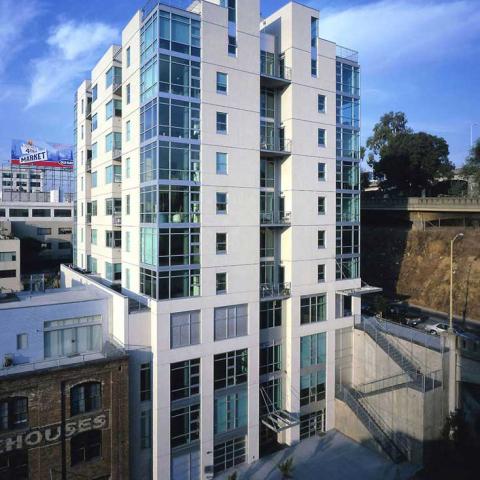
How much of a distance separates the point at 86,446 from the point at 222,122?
20107 millimetres

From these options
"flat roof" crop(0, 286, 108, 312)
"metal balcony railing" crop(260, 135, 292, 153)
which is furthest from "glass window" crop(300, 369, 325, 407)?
"metal balcony railing" crop(260, 135, 292, 153)

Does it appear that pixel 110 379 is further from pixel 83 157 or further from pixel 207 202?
pixel 83 157

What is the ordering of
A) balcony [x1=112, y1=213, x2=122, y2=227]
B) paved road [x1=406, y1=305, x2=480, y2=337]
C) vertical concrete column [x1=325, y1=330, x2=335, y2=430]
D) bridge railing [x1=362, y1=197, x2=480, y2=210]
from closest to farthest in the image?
vertical concrete column [x1=325, y1=330, x2=335, y2=430], balcony [x1=112, y1=213, x2=122, y2=227], paved road [x1=406, y1=305, x2=480, y2=337], bridge railing [x1=362, y1=197, x2=480, y2=210]

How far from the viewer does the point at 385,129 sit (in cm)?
7325

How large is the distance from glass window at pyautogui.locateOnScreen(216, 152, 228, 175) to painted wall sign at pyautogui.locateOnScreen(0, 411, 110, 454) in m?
15.3

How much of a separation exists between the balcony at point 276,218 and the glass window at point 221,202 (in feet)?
10.9

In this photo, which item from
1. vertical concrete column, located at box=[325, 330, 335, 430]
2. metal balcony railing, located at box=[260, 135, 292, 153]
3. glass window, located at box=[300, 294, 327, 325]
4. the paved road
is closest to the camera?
metal balcony railing, located at box=[260, 135, 292, 153]

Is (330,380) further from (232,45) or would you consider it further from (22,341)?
(232,45)

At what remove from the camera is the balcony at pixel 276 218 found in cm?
2764

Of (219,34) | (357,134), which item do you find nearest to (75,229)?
(219,34)

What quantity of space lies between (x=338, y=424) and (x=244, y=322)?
11.7m

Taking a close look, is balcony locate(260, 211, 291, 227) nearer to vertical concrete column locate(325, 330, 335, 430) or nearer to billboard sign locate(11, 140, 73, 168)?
vertical concrete column locate(325, 330, 335, 430)

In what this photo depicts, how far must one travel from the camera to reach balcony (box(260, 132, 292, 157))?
27594mm

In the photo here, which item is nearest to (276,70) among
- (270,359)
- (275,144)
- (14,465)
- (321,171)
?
(275,144)
